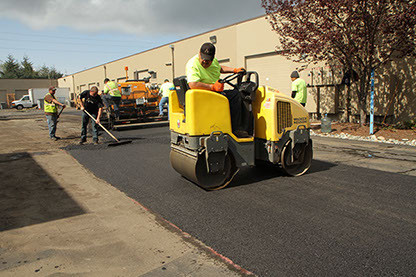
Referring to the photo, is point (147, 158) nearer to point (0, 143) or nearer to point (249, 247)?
point (249, 247)

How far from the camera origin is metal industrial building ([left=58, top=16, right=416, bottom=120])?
398 inches

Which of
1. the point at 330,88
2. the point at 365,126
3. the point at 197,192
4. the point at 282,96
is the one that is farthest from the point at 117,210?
the point at 330,88

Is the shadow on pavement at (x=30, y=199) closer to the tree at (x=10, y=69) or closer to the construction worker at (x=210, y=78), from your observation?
the construction worker at (x=210, y=78)

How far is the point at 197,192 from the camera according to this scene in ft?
14.3

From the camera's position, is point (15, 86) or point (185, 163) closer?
point (185, 163)

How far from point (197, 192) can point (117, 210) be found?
1128mm

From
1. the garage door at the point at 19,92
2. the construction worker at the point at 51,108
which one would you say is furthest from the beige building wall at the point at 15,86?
the construction worker at the point at 51,108

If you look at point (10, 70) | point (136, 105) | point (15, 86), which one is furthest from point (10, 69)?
point (136, 105)

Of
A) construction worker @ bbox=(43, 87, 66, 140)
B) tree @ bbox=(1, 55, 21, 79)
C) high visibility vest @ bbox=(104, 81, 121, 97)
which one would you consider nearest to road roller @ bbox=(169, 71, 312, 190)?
construction worker @ bbox=(43, 87, 66, 140)

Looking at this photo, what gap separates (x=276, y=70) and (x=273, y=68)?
0.80 feet

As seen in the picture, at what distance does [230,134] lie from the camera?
437 centimetres

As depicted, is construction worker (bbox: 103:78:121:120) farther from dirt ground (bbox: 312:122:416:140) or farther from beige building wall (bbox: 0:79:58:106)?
beige building wall (bbox: 0:79:58:106)

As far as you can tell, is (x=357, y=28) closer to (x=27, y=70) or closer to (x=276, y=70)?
(x=276, y=70)

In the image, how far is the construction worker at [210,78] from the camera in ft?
14.0
